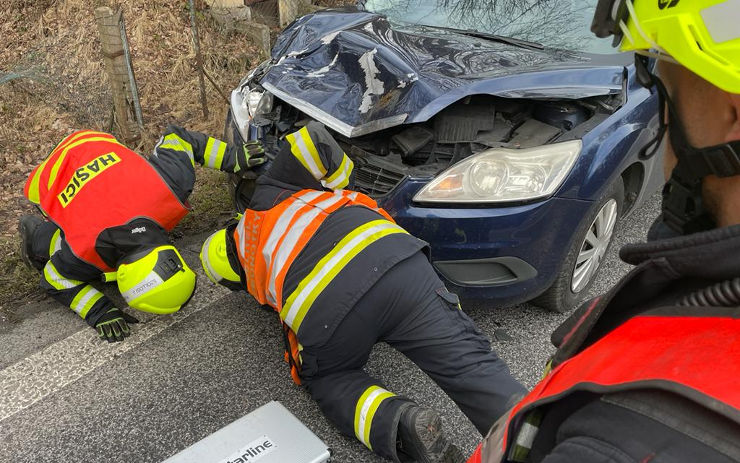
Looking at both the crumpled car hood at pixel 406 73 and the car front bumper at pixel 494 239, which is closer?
the car front bumper at pixel 494 239

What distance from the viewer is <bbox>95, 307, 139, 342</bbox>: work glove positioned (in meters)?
2.68

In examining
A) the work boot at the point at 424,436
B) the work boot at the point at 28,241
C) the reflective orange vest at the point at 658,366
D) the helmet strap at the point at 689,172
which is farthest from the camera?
the work boot at the point at 28,241

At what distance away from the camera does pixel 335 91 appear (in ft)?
9.22

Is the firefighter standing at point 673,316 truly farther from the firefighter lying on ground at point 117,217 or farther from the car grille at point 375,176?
the firefighter lying on ground at point 117,217

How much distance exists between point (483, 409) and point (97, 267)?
1923 millimetres

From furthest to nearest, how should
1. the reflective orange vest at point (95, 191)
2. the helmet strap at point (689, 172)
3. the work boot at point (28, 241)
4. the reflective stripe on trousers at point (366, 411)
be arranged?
the work boot at point (28, 241) → the reflective orange vest at point (95, 191) → the reflective stripe on trousers at point (366, 411) → the helmet strap at point (689, 172)

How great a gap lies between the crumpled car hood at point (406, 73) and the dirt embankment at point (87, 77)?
1.28 m

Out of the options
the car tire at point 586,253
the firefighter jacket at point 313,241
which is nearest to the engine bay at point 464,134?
Answer: the firefighter jacket at point 313,241

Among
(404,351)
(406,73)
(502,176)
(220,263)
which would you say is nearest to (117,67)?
(220,263)

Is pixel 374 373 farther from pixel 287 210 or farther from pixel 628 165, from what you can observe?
pixel 628 165

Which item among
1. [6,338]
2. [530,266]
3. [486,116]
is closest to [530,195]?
[530,266]

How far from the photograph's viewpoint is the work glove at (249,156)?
2816 millimetres

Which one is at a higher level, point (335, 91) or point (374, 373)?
point (335, 91)

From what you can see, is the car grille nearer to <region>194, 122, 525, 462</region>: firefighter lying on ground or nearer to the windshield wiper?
<region>194, 122, 525, 462</region>: firefighter lying on ground
